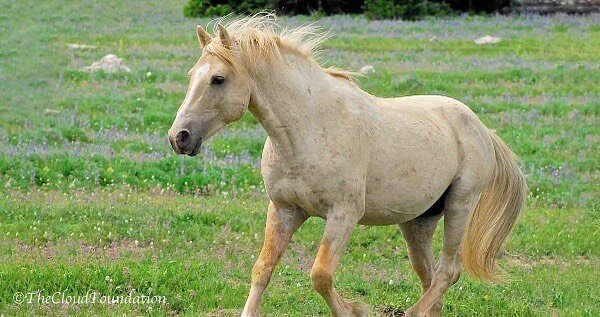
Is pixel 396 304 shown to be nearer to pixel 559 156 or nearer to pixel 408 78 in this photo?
Result: pixel 559 156

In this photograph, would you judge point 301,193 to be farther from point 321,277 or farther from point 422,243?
point 422,243

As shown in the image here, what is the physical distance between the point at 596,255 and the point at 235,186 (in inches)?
200

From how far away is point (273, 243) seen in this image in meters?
7.68

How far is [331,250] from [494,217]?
2.40 m

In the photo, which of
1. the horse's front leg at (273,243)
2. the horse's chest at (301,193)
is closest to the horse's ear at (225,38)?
the horse's chest at (301,193)

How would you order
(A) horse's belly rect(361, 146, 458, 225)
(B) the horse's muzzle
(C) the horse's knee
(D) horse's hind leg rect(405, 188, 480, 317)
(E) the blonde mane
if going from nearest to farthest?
(B) the horse's muzzle, (E) the blonde mane, (C) the horse's knee, (A) horse's belly rect(361, 146, 458, 225), (D) horse's hind leg rect(405, 188, 480, 317)

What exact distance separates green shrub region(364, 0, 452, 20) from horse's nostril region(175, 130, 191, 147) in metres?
32.1

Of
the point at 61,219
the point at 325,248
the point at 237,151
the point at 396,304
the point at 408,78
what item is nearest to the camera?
the point at 325,248

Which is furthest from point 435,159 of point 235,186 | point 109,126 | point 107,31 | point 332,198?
point 107,31

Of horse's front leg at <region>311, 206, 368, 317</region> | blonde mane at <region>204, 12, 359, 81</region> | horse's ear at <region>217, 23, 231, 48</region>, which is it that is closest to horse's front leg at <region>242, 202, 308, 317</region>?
horse's front leg at <region>311, 206, 368, 317</region>

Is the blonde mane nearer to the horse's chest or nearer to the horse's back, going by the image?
the horse's back

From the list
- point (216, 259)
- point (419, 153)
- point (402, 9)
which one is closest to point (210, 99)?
point (419, 153)

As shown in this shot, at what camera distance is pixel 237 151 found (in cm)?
1630

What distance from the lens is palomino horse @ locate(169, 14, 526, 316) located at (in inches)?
281
